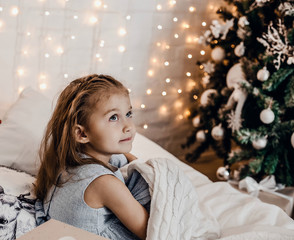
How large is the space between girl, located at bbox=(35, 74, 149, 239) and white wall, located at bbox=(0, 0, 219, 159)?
0.74 meters

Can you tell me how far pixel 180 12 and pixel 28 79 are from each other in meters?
1.11

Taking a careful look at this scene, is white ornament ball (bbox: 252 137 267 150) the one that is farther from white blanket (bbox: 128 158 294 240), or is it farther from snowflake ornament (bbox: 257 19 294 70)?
white blanket (bbox: 128 158 294 240)

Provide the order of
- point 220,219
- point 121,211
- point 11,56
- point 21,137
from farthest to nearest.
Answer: point 11,56, point 21,137, point 220,219, point 121,211

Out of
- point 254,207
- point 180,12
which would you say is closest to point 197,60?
point 180,12

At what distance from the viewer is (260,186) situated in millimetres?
2158

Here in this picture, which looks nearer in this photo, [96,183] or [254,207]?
[96,183]

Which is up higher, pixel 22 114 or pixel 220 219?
pixel 22 114

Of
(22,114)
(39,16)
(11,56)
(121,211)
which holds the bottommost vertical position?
(121,211)

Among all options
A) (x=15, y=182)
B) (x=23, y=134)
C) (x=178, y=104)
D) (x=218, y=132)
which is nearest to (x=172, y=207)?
(x=15, y=182)

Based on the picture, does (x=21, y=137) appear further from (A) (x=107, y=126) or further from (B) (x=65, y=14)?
(B) (x=65, y=14)

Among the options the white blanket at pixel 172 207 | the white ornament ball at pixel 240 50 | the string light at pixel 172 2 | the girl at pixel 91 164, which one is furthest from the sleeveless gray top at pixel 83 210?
the string light at pixel 172 2

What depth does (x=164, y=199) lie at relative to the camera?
1105 millimetres

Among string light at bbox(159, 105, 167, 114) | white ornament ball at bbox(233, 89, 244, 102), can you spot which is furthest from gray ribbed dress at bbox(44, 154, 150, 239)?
string light at bbox(159, 105, 167, 114)

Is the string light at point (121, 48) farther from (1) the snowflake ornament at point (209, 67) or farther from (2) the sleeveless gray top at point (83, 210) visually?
(2) the sleeveless gray top at point (83, 210)
